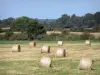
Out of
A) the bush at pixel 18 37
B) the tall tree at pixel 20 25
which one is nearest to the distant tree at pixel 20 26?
the tall tree at pixel 20 25

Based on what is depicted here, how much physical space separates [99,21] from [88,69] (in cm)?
15353

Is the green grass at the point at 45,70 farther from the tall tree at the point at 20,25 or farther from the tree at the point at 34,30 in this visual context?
the tall tree at the point at 20,25

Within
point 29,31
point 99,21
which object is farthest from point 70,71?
point 99,21

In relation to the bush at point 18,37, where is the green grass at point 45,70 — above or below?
above

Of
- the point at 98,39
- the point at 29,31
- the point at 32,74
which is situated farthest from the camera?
the point at 29,31

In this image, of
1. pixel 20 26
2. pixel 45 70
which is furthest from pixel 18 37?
pixel 45 70

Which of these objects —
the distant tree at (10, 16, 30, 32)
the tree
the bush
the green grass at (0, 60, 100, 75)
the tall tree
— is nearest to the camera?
the green grass at (0, 60, 100, 75)

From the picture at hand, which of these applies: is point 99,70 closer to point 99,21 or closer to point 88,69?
point 88,69

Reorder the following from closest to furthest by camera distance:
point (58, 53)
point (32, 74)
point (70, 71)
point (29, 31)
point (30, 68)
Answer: point (32, 74)
point (70, 71)
point (30, 68)
point (58, 53)
point (29, 31)

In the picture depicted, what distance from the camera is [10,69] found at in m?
17.9

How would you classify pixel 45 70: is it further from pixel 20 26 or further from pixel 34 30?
pixel 20 26

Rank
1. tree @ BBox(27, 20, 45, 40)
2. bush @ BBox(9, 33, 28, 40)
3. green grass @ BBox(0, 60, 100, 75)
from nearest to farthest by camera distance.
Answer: green grass @ BBox(0, 60, 100, 75)
bush @ BBox(9, 33, 28, 40)
tree @ BBox(27, 20, 45, 40)

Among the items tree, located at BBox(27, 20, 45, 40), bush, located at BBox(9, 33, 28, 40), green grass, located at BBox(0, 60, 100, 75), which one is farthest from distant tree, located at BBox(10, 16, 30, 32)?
green grass, located at BBox(0, 60, 100, 75)

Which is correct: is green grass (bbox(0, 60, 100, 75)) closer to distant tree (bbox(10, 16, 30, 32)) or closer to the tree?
the tree
